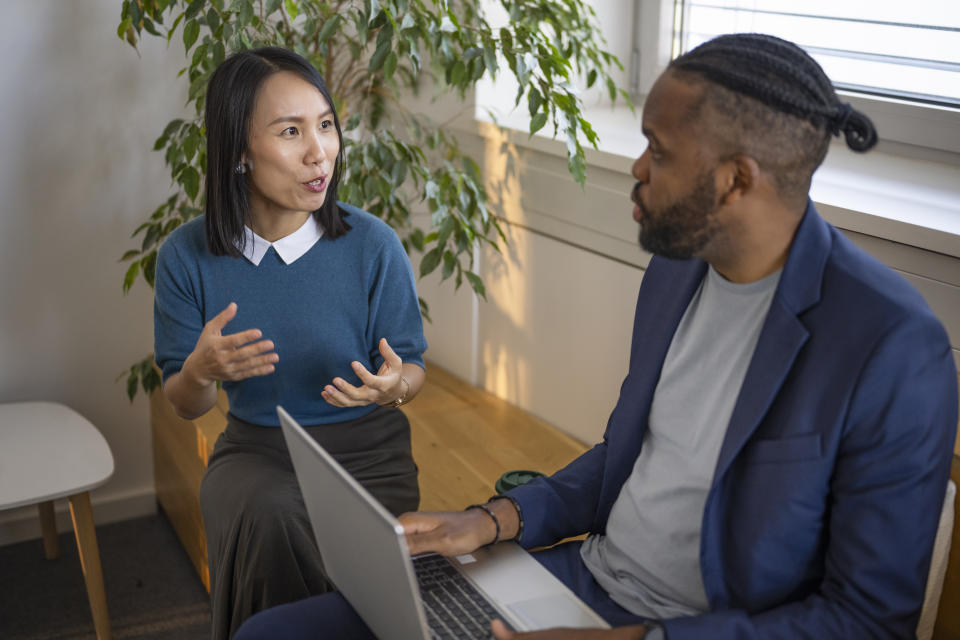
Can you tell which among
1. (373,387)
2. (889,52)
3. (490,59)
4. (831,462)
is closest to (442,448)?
(373,387)

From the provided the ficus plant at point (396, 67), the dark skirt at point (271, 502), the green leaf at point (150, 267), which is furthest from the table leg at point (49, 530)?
the dark skirt at point (271, 502)

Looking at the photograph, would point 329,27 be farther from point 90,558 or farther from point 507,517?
point 90,558

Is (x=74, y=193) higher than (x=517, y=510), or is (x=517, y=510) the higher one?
(x=74, y=193)

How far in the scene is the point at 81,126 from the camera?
2.40 metres

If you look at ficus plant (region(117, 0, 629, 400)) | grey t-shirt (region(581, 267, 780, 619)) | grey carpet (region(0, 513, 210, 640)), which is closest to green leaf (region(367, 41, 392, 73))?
ficus plant (region(117, 0, 629, 400))

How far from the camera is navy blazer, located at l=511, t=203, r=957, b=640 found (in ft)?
3.18

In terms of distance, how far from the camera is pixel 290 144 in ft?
5.31

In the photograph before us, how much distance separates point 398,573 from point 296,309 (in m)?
0.81

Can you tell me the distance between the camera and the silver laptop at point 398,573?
973 millimetres

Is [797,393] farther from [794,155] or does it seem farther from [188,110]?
[188,110]

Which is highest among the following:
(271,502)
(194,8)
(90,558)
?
(194,8)

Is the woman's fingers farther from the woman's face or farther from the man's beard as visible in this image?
the man's beard

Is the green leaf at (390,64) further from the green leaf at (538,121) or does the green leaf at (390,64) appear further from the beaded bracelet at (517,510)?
the beaded bracelet at (517,510)

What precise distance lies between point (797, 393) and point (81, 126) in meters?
1.99
